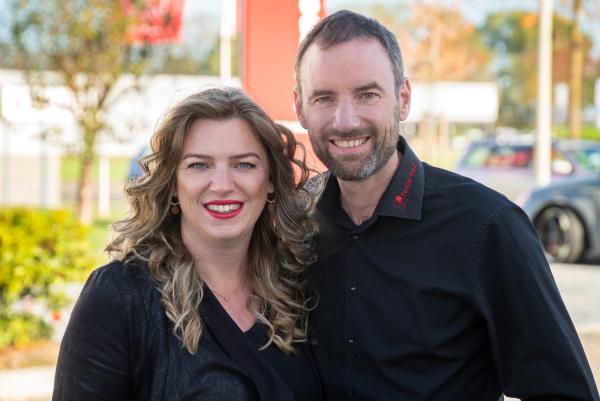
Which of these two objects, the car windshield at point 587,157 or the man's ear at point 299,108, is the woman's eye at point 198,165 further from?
the car windshield at point 587,157

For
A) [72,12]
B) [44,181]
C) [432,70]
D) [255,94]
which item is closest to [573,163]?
[72,12]

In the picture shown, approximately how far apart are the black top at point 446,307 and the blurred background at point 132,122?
86cm

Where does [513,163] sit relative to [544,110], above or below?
below

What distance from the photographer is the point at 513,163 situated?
16.0 metres

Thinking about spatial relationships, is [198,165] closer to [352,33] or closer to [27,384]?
[352,33]

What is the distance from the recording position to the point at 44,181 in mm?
22828

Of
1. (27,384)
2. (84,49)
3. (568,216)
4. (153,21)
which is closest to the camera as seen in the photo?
(27,384)

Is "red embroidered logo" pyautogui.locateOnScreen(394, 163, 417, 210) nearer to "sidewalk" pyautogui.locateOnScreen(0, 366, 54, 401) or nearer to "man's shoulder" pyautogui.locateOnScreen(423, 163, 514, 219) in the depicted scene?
"man's shoulder" pyautogui.locateOnScreen(423, 163, 514, 219)

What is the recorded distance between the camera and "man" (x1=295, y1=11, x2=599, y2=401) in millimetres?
2852

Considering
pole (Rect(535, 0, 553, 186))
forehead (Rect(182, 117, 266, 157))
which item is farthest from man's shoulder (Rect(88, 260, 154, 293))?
pole (Rect(535, 0, 553, 186))

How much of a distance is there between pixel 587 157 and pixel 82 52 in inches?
354

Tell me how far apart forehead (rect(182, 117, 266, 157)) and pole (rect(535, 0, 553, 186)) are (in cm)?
1244

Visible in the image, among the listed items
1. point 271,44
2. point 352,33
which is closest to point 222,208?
point 352,33

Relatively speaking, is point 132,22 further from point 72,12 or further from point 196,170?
point 196,170
